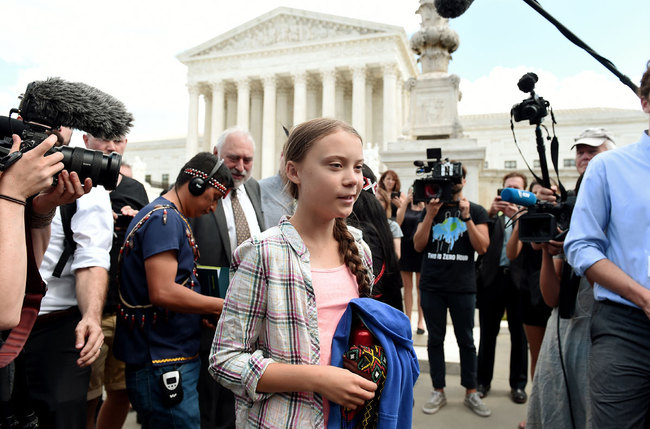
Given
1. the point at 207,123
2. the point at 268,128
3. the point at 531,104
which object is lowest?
the point at 531,104

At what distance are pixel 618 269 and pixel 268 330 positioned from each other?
1.57 metres

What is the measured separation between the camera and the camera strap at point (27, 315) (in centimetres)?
168

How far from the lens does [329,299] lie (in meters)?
1.47

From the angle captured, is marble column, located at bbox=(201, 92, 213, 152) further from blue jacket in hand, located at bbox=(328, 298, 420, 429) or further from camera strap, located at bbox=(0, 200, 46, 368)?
blue jacket in hand, located at bbox=(328, 298, 420, 429)

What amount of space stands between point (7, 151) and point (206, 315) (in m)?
1.38

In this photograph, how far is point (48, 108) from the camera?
5.50 feet

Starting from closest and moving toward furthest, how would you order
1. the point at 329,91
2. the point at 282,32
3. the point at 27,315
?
the point at 27,315, the point at 329,91, the point at 282,32

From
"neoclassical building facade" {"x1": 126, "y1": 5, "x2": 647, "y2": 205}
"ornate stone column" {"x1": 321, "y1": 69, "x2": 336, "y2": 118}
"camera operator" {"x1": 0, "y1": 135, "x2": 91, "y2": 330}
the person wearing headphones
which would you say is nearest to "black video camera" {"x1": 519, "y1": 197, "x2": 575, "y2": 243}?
the person wearing headphones

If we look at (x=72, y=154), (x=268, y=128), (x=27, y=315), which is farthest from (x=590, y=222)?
(x=268, y=128)

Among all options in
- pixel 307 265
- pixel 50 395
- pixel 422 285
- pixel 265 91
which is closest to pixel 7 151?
pixel 307 265

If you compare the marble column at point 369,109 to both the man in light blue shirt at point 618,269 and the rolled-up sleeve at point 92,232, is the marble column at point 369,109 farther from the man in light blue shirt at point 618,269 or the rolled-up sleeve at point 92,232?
the man in light blue shirt at point 618,269

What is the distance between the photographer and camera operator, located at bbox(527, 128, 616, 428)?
94.4 inches

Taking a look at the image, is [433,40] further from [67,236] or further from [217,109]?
[217,109]

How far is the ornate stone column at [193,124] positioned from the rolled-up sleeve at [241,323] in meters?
45.6
